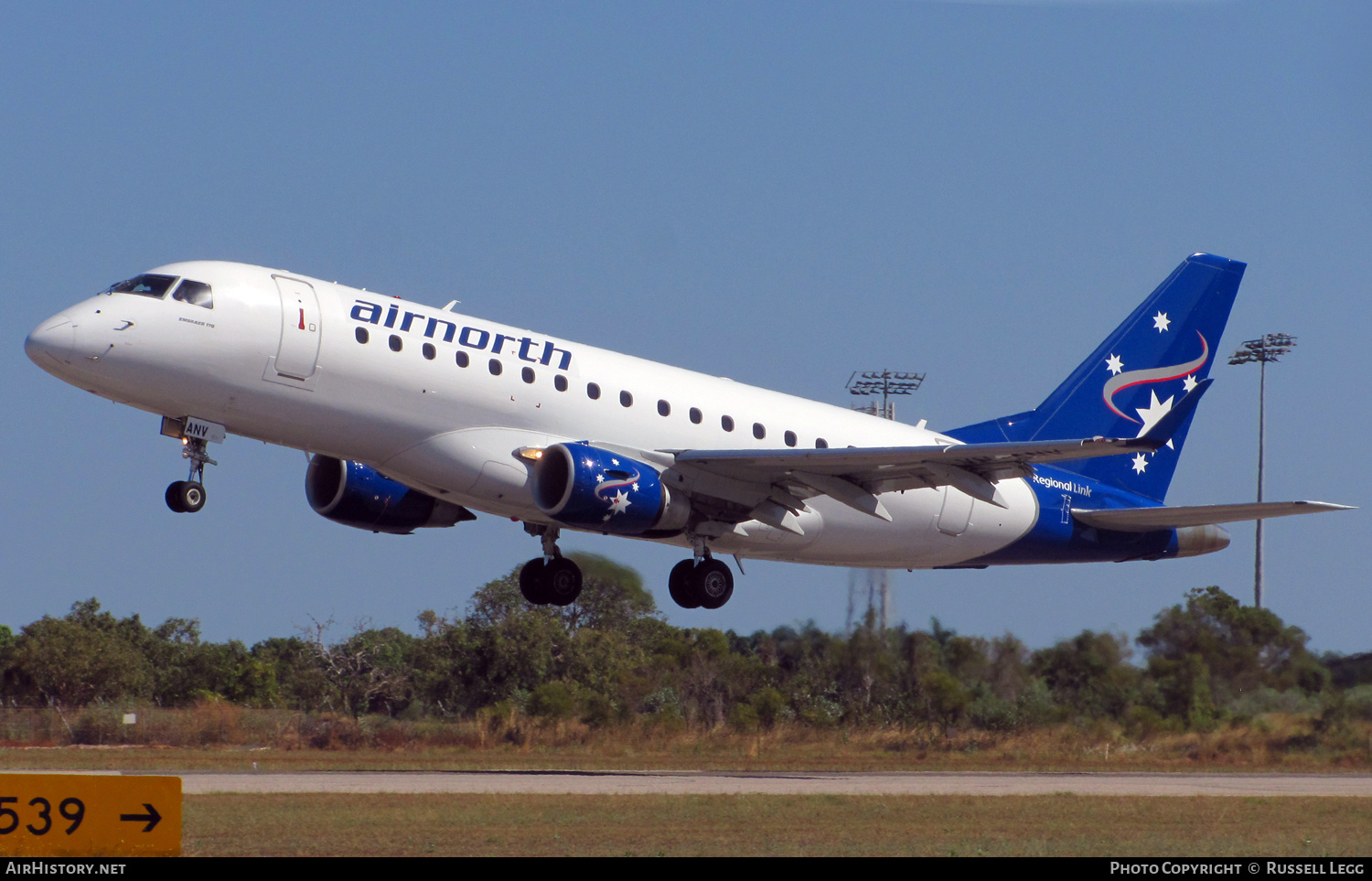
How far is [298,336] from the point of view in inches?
1001

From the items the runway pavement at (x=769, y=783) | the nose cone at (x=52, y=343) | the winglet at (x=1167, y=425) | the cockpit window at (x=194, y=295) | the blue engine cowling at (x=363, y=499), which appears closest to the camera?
the nose cone at (x=52, y=343)

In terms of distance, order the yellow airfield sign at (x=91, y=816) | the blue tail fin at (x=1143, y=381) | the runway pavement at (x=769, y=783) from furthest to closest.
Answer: the blue tail fin at (x=1143, y=381) → the runway pavement at (x=769, y=783) → the yellow airfield sign at (x=91, y=816)

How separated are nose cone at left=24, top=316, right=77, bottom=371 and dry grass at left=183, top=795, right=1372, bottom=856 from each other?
689 cm

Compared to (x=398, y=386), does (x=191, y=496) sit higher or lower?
lower

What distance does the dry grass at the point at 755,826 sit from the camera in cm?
1931

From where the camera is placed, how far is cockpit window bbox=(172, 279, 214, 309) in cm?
2494

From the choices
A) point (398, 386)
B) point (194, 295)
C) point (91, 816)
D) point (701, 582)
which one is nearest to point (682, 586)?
point (701, 582)

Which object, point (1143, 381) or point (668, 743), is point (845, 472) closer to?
point (1143, 381)

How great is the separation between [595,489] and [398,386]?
3.69m

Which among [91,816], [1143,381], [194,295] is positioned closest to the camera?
[91,816]

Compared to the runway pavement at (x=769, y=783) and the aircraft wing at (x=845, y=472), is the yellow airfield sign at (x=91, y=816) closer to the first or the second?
the runway pavement at (x=769, y=783)

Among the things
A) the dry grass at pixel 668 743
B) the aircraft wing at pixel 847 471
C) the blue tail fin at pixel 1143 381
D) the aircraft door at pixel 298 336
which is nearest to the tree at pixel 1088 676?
the dry grass at pixel 668 743

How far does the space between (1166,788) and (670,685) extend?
16011 millimetres

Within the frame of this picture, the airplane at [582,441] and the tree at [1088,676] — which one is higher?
the airplane at [582,441]
